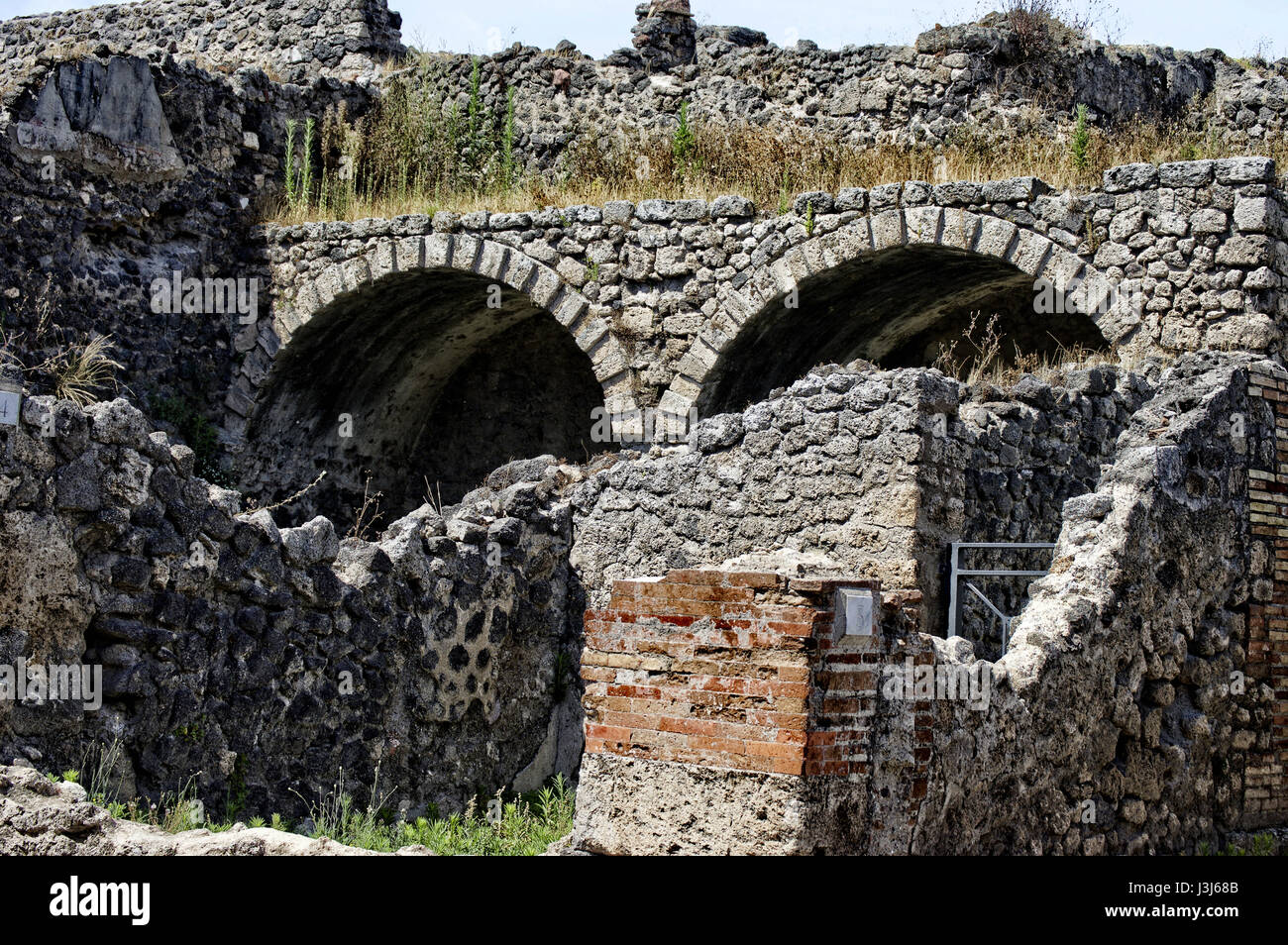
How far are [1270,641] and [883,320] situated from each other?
7.52 m

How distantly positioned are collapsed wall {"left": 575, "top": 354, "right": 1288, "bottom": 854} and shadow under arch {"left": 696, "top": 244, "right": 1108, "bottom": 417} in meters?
5.38

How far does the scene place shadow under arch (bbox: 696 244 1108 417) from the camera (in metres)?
12.8

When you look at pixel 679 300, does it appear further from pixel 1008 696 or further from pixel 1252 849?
pixel 1008 696

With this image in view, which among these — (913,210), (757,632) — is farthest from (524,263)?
(757,632)

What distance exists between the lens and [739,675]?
4.59m

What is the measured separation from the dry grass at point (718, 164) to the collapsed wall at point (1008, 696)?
5.13 m

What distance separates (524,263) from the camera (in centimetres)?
1359

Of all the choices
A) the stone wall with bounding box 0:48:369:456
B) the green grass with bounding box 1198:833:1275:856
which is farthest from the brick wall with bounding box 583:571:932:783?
the stone wall with bounding box 0:48:369:456

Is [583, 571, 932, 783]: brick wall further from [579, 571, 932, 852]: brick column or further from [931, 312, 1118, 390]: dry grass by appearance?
[931, 312, 1118, 390]: dry grass

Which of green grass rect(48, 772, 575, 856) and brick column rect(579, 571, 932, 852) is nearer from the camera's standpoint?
brick column rect(579, 571, 932, 852)

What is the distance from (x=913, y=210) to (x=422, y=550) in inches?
234
